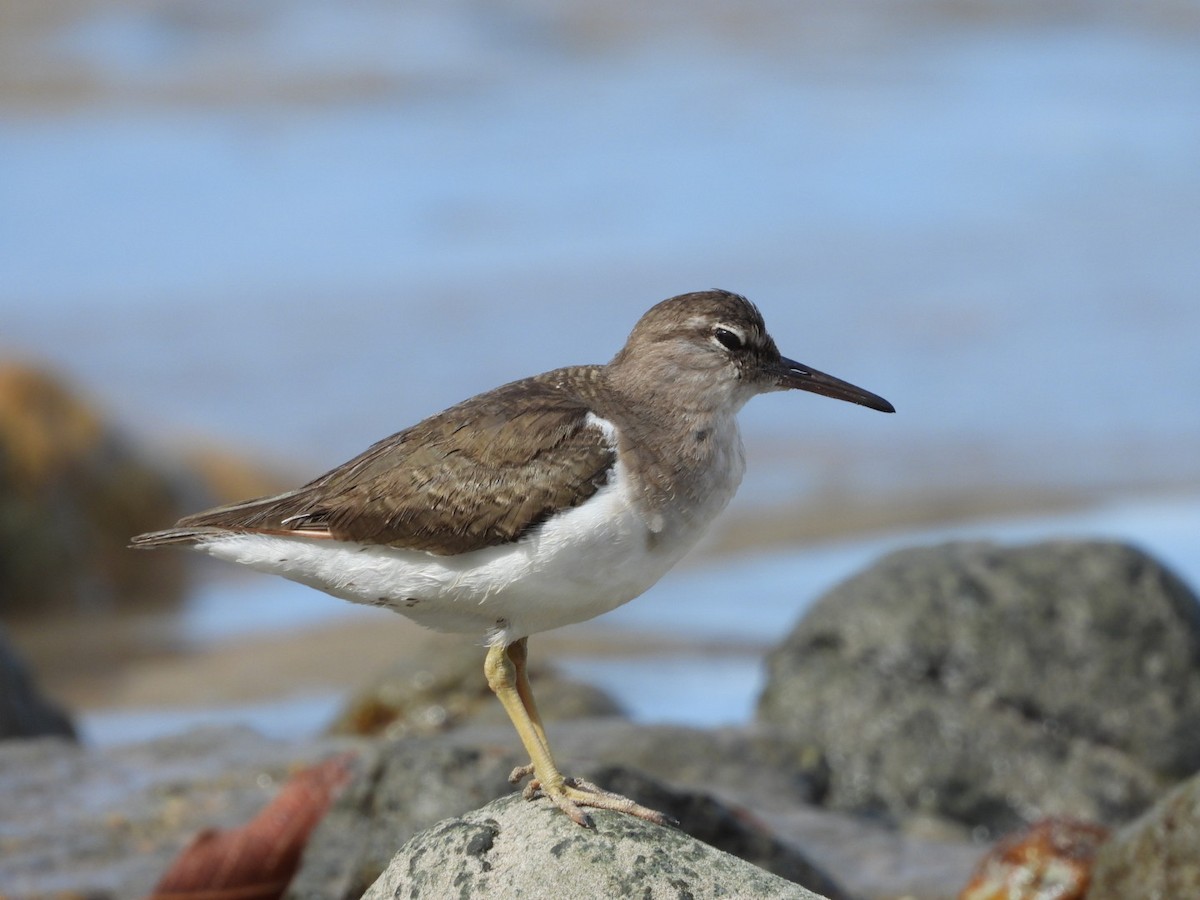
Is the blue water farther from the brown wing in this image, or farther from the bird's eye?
the brown wing

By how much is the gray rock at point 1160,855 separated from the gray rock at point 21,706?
5026mm

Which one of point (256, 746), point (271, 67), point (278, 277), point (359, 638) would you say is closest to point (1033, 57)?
point (271, 67)

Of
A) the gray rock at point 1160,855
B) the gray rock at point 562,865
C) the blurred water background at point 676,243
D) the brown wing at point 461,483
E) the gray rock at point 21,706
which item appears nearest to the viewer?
the gray rock at point 562,865

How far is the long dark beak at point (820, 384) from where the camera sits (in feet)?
18.4

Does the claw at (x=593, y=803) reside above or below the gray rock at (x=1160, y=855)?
above

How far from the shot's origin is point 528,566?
4867 mm

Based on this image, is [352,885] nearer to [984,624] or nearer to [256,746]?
[256,746]

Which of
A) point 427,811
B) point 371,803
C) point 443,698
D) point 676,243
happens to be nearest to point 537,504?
point 427,811

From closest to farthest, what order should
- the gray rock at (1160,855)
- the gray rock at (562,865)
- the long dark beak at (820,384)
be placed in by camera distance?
1. the gray rock at (562,865)
2. the long dark beak at (820,384)
3. the gray rock at (1160,855)

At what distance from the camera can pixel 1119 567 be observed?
8.70 m

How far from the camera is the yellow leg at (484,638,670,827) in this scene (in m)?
4.95

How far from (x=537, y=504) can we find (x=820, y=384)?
1.23m

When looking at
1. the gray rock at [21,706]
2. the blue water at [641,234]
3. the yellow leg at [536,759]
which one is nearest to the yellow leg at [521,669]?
the yellow leg at [536,759]

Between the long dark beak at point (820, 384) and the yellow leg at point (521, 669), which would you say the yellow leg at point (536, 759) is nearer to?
the yellow leg at point (521, 669)
